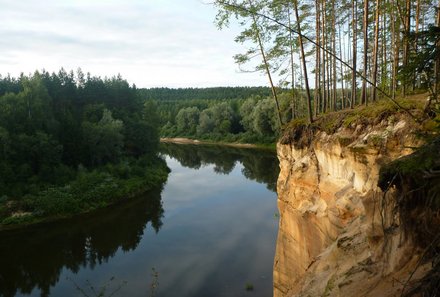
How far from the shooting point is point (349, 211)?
926cm

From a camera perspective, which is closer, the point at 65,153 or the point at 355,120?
the point at 355,120

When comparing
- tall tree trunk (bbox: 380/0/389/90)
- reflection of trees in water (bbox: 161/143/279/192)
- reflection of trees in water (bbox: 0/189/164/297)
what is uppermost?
tall tree trunk (bbox: 380/0/389/90)

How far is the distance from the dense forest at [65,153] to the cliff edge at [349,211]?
2353 centimetres

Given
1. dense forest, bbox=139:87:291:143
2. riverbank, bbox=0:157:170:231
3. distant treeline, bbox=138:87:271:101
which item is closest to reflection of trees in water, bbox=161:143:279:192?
dense forest, bbox=139:87:291:143

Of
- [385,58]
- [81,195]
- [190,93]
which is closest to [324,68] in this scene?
[385,58]

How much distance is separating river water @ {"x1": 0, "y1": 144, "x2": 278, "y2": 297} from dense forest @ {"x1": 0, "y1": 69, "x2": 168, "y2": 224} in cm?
265

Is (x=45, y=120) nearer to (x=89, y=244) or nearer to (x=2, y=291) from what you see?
(x=89, y=244)

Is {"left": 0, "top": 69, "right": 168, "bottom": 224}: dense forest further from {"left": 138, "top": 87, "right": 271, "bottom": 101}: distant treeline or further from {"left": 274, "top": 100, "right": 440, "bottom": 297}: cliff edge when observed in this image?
{"left": 138, "top": 87, "right": 271, "bottom": 101}: distant treeline

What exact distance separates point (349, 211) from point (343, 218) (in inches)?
13.7

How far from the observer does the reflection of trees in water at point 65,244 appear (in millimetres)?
20172

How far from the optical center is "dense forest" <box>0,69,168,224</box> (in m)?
31.9

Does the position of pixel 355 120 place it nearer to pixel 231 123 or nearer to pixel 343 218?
pixel 343 218

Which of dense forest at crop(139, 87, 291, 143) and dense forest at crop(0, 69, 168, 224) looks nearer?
dense forest at crop(0, 69, 168, 224)

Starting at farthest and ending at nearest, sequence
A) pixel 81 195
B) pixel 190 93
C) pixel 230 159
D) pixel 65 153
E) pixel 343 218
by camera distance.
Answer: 1. pixel 190 93
2. pixel 230 159
3. pixel 65 153
4. pixel 81 195
5. pixel 343 218
